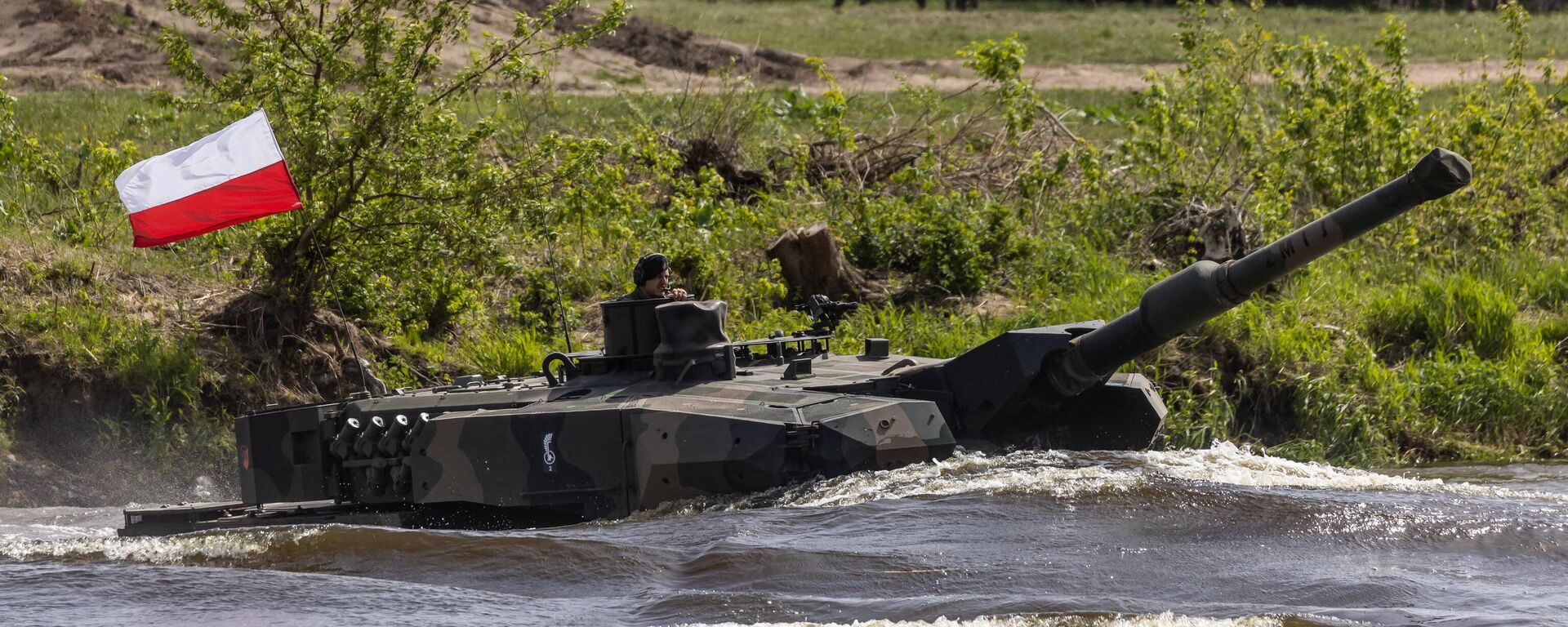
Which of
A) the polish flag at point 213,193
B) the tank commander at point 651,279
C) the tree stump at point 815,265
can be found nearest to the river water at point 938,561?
the tank commander at point 651,279

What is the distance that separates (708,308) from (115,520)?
5303 mm

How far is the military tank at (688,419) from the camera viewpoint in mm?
9617

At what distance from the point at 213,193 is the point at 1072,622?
24.0 feet

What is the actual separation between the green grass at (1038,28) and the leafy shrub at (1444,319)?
1986 centimetres

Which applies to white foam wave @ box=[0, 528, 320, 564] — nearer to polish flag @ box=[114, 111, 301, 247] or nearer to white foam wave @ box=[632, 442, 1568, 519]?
white foam wave @ box=[632, 442, 1568, 519]

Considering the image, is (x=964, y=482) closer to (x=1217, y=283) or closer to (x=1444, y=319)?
(x=1217, y=283)

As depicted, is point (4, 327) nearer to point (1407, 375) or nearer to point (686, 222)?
point (686, 222)

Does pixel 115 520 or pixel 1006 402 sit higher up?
pixel 1006 402

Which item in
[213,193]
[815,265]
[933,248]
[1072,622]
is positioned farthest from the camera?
[933,248]

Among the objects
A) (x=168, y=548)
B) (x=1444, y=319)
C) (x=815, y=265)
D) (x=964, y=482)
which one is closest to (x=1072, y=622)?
(x=964, y=482)

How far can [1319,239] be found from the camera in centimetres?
912

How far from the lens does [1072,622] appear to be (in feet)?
24.5

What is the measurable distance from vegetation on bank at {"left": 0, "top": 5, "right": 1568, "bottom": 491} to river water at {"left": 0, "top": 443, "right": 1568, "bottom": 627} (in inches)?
157

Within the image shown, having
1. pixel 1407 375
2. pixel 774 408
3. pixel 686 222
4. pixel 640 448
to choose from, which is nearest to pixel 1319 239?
pixel 774 408
